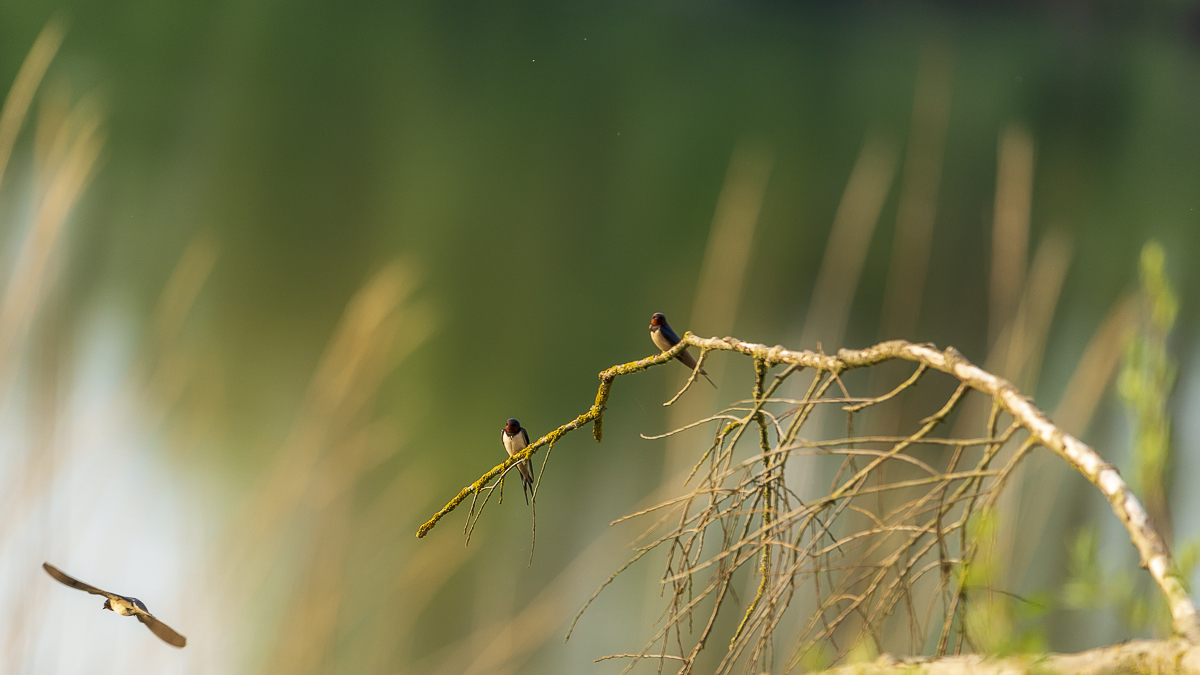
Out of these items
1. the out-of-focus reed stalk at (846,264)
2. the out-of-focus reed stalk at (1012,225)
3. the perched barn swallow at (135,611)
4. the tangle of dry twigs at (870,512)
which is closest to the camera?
the tangle of dry twigs at (870,512)

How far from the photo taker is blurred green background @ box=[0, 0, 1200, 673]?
4.79 feet

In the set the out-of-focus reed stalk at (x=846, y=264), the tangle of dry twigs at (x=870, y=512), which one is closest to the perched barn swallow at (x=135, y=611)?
the tangle of dry twigs at (x=870, y=512)

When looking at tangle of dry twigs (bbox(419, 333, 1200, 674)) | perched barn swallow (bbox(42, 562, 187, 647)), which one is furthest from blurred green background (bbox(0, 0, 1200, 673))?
perched barn swallow (bbox(42, 562, 187, 647))

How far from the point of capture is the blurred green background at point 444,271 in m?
1.46

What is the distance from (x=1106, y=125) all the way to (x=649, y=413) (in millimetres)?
8362

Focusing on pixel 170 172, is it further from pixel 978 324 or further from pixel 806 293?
pixel 978 324

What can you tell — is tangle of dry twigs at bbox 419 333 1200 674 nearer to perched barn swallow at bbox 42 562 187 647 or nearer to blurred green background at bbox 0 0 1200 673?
blurred green background at bbox 0 0 1200 673

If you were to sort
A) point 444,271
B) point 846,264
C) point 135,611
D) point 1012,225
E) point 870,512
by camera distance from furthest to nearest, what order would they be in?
point 444,271 < point 846,264 < point 1012,225 < point 135,611 < point 870,512

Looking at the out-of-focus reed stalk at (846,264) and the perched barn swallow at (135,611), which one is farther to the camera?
the out-of-focus reed stalk at (846,264)

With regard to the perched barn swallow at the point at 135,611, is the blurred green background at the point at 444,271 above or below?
above

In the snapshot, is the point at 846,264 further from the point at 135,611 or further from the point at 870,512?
the point at 135,611

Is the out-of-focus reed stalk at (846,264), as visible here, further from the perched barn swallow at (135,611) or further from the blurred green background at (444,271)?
the perched barn swallow at (135,611)

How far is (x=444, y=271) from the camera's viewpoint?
532 centimetres

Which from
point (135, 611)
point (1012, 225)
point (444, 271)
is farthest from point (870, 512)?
point (444, 271)
